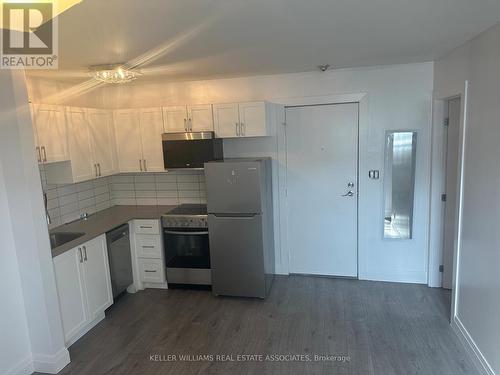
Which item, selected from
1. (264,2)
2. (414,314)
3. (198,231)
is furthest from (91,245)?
(414,314)

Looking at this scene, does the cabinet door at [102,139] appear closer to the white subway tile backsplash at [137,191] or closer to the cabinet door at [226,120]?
the white subway tile backsplash at [137,191]

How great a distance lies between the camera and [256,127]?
148 inches

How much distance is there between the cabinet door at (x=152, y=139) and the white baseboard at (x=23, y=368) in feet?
7.19

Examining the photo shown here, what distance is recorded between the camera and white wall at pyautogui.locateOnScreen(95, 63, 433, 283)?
143 inches

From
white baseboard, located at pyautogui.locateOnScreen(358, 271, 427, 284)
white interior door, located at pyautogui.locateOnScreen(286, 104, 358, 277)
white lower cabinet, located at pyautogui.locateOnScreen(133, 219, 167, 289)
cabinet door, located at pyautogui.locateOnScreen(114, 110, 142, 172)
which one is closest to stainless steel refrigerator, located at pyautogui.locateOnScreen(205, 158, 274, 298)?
white interior door, located at pyautogui.locateOnScreen(286, 104, 358, 277)

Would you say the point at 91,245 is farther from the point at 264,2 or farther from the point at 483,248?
the point at 483,248

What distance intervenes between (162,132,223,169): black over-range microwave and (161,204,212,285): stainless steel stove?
59cm

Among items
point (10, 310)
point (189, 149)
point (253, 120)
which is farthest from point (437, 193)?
point (10, 310)

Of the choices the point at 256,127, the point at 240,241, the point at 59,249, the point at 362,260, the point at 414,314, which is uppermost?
the point at 256,127

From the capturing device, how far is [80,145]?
356 centimetres

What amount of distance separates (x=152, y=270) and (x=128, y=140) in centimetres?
159

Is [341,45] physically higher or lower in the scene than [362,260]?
higher

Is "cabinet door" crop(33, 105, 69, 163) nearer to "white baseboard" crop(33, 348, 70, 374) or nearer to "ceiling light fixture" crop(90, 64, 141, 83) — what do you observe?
"ceiling light fixture" crop(90, 64, 141, 83)

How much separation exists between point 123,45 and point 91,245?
1.87 m
